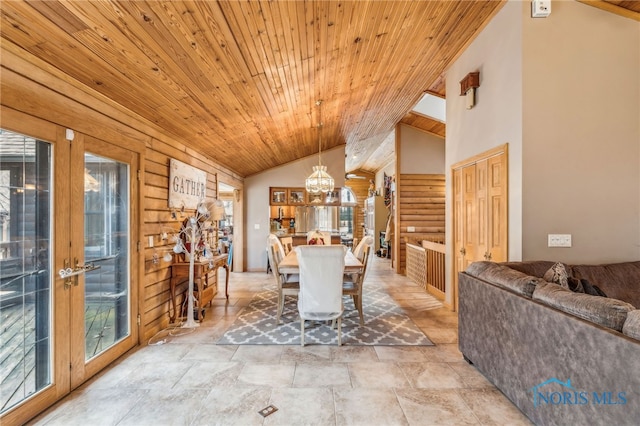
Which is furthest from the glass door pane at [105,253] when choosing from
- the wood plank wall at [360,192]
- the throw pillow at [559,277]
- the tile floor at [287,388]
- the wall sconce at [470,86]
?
the wood plank wall at [360,192]

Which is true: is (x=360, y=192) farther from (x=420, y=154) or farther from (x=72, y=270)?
(x=72, y=270)

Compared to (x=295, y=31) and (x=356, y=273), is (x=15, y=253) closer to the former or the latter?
(x=295, y=31)

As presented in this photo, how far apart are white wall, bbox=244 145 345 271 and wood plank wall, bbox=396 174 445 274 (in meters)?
1.61

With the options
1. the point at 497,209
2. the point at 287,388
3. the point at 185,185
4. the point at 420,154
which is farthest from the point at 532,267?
the point at 420,154

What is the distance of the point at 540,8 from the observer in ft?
9.19

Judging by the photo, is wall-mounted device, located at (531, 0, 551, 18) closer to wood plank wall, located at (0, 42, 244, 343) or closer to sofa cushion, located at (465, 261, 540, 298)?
sofa cushion, located at (465, 261, 540, 298)

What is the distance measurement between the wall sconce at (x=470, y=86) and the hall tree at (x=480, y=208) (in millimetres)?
687

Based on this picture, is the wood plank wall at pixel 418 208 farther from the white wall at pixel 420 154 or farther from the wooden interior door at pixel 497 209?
the wooden interior door at pixel 497 209

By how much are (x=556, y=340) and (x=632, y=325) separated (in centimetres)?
39

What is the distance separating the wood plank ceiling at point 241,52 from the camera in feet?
5.64

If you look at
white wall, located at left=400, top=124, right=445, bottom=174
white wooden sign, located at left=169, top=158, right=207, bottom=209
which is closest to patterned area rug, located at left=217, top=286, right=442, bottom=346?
white wooden sign, located at left=169, top=158, right=207, bottom=209

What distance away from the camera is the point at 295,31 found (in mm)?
2344

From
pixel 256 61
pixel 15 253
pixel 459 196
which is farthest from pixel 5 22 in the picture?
pixel 459 196

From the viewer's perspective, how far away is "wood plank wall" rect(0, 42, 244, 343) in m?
1.81
